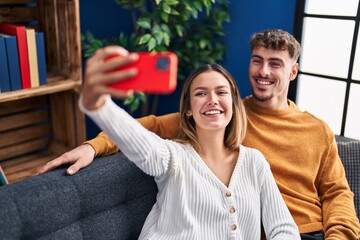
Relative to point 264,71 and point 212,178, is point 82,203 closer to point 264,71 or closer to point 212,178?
point 212,178

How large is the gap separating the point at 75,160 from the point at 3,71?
0.69 metres

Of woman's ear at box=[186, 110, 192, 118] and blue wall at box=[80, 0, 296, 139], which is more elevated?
blue wall at box=[80, 0, 296, 139]

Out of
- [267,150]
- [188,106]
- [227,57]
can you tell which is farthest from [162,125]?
[227,57]

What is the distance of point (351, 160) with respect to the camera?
179 cm

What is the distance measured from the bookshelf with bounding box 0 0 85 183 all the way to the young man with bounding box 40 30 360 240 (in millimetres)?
709

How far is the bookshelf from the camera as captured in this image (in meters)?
2.03

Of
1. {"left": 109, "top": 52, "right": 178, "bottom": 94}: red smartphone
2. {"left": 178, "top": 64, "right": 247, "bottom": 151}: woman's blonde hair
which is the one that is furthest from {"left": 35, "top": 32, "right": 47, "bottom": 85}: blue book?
{"left": 109, "top": 52, "right": 178, "bottom": 94}: red smartphone

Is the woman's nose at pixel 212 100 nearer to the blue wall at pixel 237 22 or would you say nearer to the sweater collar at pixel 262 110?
the sweater collar at pixel 262 110

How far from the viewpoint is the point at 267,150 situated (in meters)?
1.63

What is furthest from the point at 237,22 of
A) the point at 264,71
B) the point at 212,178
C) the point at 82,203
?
the point at 82,203

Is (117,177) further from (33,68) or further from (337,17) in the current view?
(337,17)

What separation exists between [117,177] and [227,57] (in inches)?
55.5

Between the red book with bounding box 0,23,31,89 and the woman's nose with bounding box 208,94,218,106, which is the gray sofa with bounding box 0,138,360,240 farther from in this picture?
the red book with bounding box 0,23,31,89

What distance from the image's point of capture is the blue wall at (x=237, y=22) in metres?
2.33
